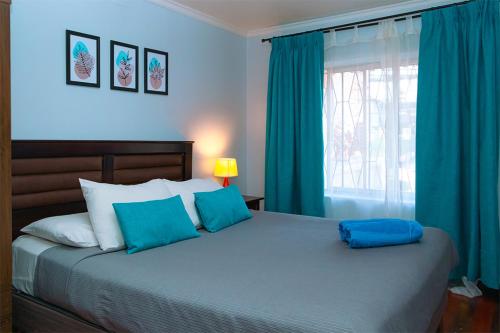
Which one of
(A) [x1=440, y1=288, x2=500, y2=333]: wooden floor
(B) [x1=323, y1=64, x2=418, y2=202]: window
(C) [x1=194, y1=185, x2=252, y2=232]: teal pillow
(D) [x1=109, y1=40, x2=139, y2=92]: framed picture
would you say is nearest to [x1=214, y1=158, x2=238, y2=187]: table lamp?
(C) [x1=194, y1=185, x2=252, y2=232]: teal pillow

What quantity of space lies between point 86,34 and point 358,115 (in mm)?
2461

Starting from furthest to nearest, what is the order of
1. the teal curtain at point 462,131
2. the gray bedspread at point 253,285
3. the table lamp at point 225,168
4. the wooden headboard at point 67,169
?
A: the table lamp at point 225,168, the teal curtain at point 462,131, the wooden headboard at point 67,169, the gray bedspread at point 253,285

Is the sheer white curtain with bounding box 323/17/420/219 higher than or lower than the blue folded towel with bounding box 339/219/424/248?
higher

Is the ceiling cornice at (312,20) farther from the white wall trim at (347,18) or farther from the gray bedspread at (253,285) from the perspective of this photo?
the gray bedspread at (253,285)

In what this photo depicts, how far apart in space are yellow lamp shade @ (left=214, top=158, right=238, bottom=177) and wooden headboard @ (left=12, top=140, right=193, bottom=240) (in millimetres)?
628

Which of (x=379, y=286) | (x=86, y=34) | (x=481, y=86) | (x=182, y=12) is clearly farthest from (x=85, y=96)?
(x=481, y=86)

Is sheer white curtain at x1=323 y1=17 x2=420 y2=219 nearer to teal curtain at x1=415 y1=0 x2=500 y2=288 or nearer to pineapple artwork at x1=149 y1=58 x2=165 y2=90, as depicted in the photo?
teal curtain at x1=415 y1=0 x2=500 y2=288

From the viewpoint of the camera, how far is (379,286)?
1664 mm

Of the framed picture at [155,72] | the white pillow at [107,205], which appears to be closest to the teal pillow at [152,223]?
the white pillow at [107,205]

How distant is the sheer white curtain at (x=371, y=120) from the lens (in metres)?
3.57

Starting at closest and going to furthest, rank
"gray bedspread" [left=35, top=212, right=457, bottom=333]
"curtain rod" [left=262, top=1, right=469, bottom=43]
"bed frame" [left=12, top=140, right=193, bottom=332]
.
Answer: "gray bedspread" [left=35, top=212, right=457, bottom=333], "bed frame" [left=12, top=140, right=193, bottom=332], "curtain rod" [left=262, top=1, right=469, bottom=43]

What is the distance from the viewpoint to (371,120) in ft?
12.3

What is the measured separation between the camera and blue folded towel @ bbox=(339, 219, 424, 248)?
2271 mm

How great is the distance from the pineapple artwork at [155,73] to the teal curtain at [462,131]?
2235mm
